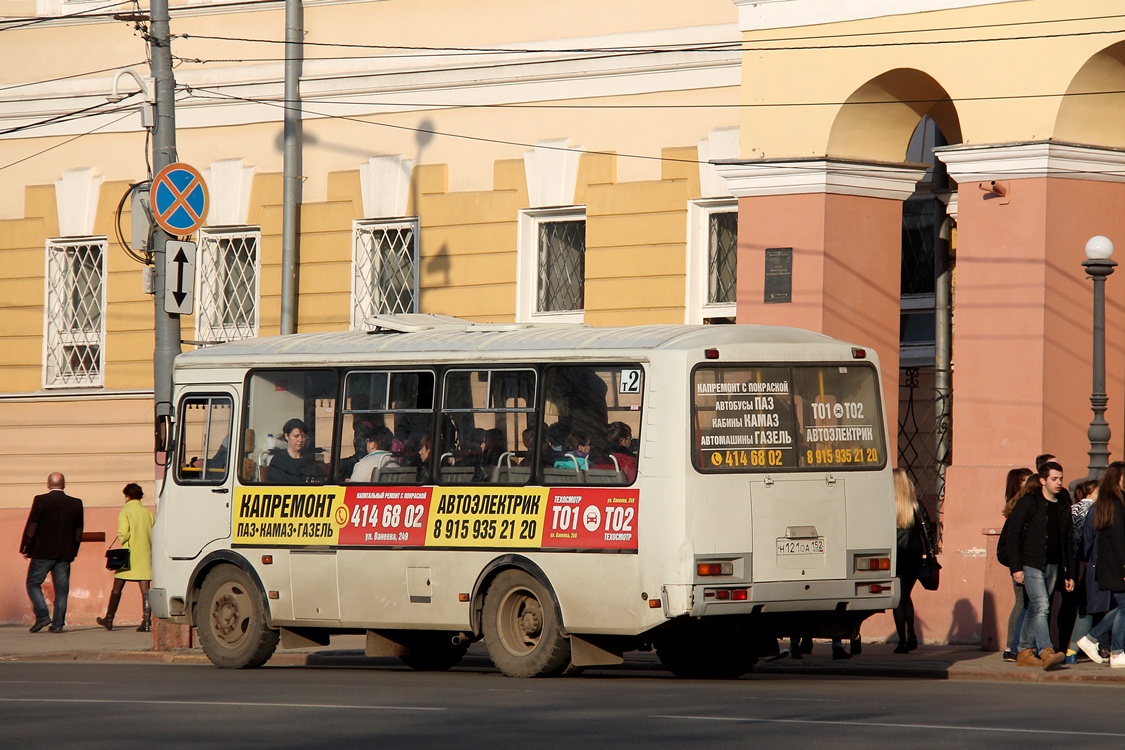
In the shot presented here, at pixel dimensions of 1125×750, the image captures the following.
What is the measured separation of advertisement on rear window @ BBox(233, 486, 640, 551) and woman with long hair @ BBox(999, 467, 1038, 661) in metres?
3.91

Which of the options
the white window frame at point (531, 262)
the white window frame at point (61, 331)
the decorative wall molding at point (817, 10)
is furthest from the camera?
the white window frame at point (61, 331)

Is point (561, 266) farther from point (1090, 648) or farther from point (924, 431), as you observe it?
point (1090, 648)

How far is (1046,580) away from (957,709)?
434 cm

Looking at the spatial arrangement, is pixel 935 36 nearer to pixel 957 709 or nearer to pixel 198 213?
pixel 198 213

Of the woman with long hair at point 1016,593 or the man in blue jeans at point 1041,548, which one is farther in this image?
→ the woman with long hair at point 1016,593

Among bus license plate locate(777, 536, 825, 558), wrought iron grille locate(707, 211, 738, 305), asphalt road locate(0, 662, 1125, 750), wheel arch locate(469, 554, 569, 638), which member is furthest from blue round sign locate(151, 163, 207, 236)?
bus license plate locate(777, 536, 825, 558)

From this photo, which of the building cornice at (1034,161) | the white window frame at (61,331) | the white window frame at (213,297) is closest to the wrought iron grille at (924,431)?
the building cornice at (1034,161)

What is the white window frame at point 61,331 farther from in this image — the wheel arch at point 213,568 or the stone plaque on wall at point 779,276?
the wheel arch at point 213,568

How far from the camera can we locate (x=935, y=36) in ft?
66.4

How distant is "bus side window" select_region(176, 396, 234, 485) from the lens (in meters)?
17.2

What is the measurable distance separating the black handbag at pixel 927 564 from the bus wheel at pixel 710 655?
241cm

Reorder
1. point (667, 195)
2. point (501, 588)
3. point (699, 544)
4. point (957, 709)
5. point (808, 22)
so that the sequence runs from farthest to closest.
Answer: point (667, 195)
point (808, 22)
point (501, 588)
point (699, 544)
point (957, 709)

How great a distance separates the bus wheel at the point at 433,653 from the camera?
55.8ft

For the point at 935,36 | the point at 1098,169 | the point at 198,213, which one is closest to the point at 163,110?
the point at 198,213
